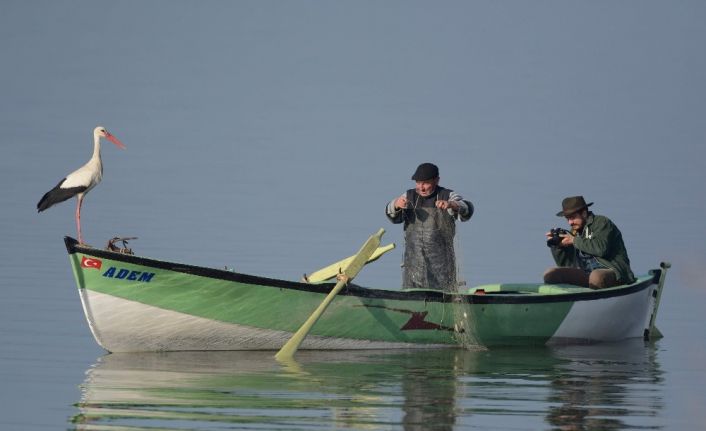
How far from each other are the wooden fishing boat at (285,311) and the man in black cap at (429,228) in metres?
0.40

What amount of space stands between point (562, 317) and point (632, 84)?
230 ft

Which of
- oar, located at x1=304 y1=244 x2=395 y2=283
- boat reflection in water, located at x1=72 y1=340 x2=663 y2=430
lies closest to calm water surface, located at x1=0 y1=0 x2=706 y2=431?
boat reflection in water, located at x1=72 y1=340 x2=663 y2=430

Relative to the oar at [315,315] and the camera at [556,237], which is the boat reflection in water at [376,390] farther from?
the camera at [556,237]

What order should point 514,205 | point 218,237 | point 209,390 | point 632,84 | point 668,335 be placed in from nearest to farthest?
point 209,390
point 668,335
point 218,237
point 514,205
point 632,84

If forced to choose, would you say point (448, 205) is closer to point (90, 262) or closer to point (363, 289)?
point (363, 289)

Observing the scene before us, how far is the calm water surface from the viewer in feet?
55.1

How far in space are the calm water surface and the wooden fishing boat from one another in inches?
11.2

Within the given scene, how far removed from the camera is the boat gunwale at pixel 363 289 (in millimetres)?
19000

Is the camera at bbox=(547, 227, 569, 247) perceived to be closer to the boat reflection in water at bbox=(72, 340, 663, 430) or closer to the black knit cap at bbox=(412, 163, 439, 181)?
the boat reflection in water at bbox=(72, 340, 663, 430)

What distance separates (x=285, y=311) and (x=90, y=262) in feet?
6.69

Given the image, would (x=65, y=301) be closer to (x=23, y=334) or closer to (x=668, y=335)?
(x=23, y=334)

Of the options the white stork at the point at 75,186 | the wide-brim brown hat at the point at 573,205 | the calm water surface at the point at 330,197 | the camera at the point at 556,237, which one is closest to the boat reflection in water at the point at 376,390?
the calm water surface at the point at 330,197

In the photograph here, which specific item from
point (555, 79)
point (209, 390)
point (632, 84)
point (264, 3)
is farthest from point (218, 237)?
point (264, 3)

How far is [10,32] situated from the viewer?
325ft
